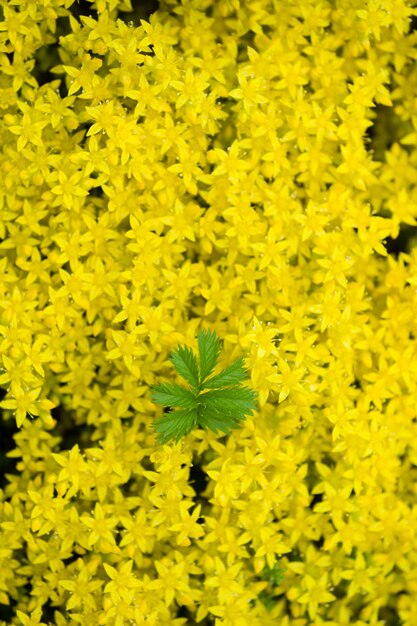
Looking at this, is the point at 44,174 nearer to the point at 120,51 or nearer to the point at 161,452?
the point at 120,51

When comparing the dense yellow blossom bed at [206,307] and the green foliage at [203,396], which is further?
the dense yellow blossom bed at [206,307]

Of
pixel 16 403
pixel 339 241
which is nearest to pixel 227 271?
→ pixel 339 241

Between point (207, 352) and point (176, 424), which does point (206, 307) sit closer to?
point (207, 352)

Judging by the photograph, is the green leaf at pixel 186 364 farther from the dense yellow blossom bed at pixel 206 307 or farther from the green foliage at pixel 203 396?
the dense yellow blossom bed at pixel 206 307

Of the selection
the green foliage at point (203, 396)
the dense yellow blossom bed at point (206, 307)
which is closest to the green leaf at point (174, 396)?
the green foliage at point (203, 396)

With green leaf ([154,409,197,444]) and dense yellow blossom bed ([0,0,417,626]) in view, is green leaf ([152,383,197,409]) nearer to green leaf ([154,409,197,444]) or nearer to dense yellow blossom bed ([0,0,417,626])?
green leaf ([154,409,197,444])

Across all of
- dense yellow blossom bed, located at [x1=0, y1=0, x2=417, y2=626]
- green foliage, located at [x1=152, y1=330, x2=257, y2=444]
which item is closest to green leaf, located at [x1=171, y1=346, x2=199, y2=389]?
green foliage, located at [x1=152, y1=330, x2=257, y2=444]

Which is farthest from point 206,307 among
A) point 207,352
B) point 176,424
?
point 176,424
